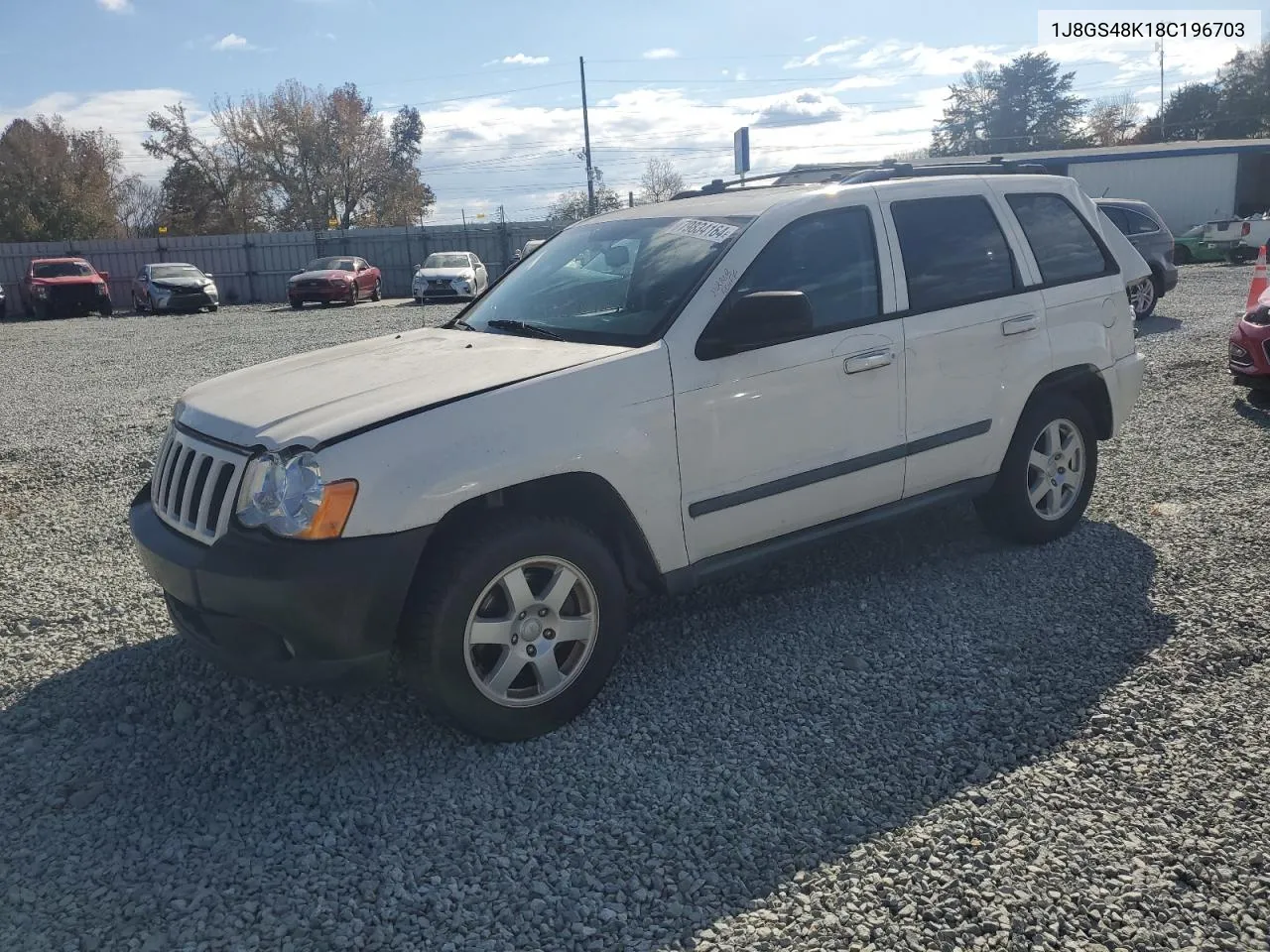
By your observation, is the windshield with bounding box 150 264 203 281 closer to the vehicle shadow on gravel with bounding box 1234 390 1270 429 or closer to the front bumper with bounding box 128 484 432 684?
the vehicle shadow on gravel with bounding box 1234 390 1270 429

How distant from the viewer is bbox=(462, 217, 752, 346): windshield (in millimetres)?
3965

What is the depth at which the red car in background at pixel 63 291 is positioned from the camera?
2709 centimetres

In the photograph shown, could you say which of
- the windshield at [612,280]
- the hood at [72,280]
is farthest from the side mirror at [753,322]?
the hood at [72,280]

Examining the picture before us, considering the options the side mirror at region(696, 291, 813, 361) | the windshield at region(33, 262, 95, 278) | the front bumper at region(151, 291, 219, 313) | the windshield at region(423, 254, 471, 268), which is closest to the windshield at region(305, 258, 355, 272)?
the windshield at region(423, 254, 471, 268)

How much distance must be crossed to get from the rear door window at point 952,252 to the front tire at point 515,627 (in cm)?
200

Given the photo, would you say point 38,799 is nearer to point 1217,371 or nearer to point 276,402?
point 276,402

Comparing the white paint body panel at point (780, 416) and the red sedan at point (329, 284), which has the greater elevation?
the red sedan at point (329, 284)

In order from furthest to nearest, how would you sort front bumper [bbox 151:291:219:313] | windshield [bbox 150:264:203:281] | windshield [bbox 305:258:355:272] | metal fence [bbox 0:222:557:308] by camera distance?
1. metal fence [bbox 0:222:557:308]
2. windshield [bbox 305:258:355:272]
3. windshield [bbox 150:264:203:281]
4. front bumper [bbox 151:291:219:313]

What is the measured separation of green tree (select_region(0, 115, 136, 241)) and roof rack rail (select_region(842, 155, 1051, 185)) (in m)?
50.6

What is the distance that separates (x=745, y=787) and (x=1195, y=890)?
4.11 ft

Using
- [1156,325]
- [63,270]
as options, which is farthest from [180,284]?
[1156,325]

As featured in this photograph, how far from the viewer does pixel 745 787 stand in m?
3.21

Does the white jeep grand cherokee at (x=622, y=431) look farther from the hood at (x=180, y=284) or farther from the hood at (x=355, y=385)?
the hood at (x=180, y=284)

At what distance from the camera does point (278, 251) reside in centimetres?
3584
